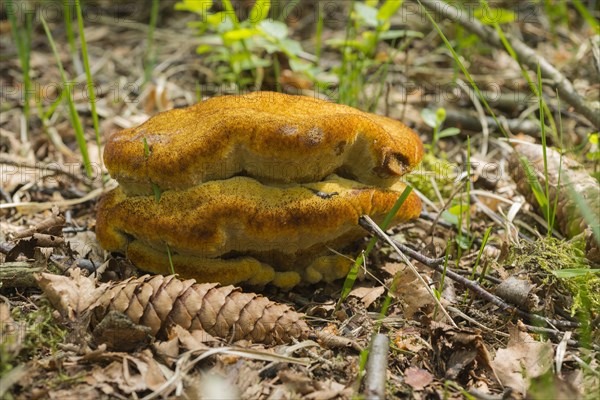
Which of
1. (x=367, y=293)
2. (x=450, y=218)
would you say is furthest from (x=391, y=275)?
(x=450, y=218)

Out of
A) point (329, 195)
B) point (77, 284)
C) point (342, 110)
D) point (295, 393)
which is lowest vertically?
point (295, 393)

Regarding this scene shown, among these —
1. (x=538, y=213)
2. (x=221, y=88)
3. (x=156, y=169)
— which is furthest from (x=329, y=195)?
(x=221, y=88)

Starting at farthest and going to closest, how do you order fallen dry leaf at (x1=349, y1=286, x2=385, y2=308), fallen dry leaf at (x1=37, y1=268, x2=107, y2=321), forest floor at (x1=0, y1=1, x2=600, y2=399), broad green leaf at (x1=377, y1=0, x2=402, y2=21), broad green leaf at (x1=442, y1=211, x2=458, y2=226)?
broad green leaf at (x1=377, y1=0, x2=402, y2=21) < broad green leaf at (x1=442, y1=211, x2=458, y2=226) < fallen dry leaf at (x1=349, y1=286, x2=385, y2=308) < fallen dry leaf at (x1=37, y1=268, x2=107, y2=321) < forest floor at (x1=0, y1=1, x2=600, y2=399)

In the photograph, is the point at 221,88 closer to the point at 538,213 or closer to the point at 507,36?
the point at 507,36

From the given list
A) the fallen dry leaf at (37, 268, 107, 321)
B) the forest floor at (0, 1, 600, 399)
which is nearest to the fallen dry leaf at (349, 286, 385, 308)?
the forest floor at (0, 1, 600, 399)

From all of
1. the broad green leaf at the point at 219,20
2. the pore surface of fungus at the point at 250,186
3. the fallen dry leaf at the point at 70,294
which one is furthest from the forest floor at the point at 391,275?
the pore surface of fungus at the point at 250,186

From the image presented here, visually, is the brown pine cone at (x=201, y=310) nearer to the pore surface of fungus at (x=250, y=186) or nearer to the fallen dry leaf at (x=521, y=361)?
the pore surface of fungus at (x=250, y=186)

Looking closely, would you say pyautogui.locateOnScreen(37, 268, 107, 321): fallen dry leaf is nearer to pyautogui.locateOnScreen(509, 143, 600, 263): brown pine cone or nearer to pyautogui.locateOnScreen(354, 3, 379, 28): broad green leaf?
pyautogui.locateOnScreen(509, 143, 600, 263): brown pine cone
